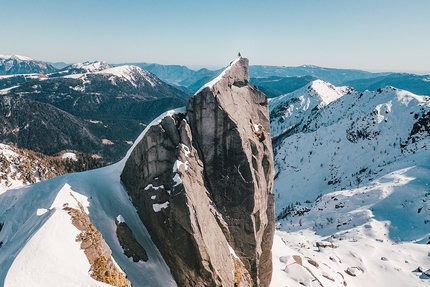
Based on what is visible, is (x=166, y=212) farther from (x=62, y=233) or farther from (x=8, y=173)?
(x=8, y=173)

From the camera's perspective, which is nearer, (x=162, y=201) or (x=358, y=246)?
(x=162, y=201)

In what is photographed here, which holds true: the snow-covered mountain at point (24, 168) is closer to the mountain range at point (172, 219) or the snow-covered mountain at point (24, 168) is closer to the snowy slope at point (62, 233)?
the snowy slope at point (62, 233)

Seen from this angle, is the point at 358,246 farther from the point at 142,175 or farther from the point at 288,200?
the point at 288,200

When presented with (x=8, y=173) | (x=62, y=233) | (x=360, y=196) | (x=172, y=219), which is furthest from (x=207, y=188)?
(x=8, y=173)

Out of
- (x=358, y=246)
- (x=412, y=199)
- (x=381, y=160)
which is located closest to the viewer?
(x=358, y=246)

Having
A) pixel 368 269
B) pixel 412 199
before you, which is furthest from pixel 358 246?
pixel 412 199
